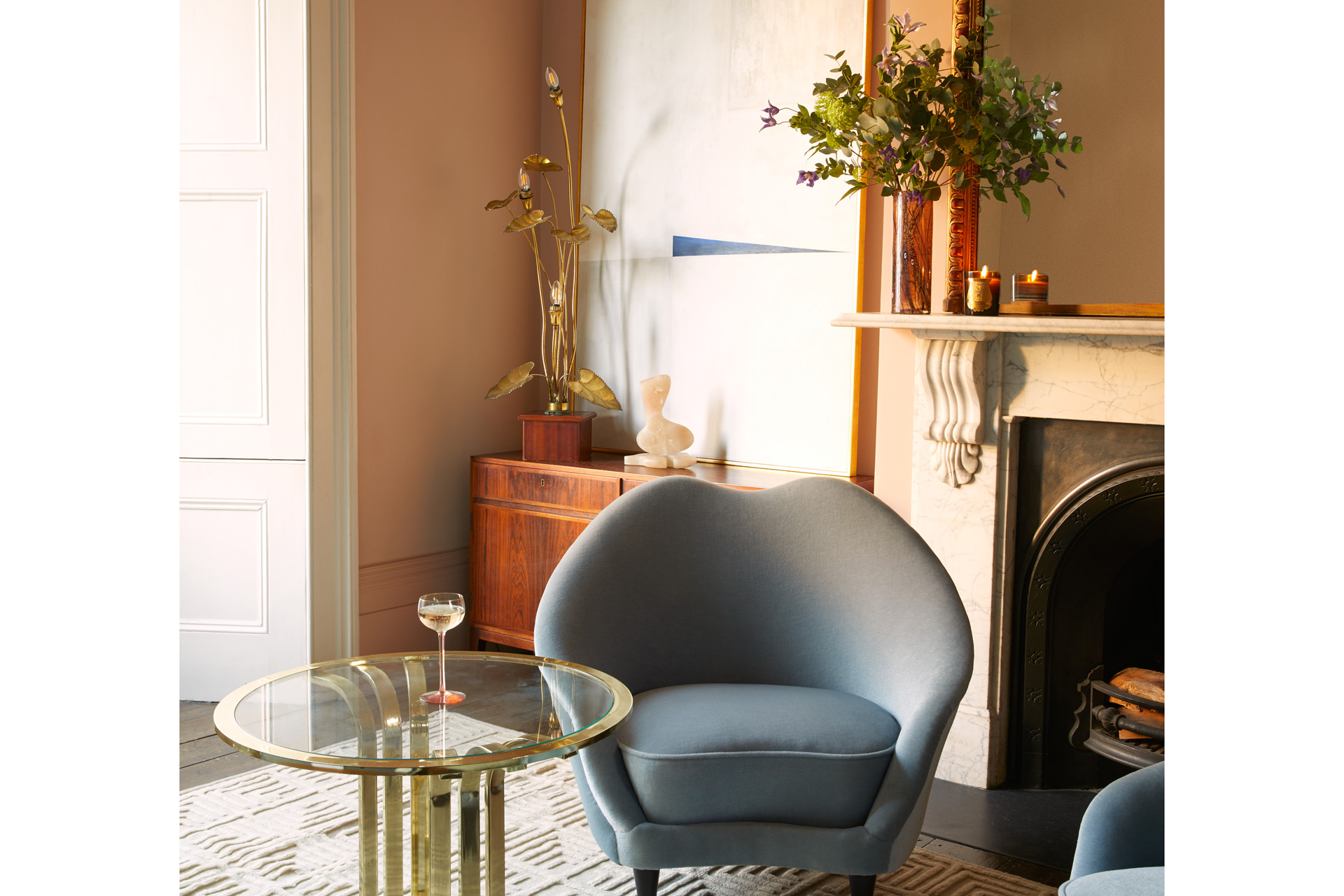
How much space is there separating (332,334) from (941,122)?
2.02m

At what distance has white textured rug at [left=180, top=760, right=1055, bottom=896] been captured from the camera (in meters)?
2.18

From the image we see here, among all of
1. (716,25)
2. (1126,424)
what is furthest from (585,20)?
(1126,424)

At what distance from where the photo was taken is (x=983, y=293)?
2664 mm

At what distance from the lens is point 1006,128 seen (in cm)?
263

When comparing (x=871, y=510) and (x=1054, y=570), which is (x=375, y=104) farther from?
(x=1054, y=570)

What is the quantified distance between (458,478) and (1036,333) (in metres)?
2.29

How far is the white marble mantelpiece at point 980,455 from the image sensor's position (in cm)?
267

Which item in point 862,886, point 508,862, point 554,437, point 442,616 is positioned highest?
point 554,437

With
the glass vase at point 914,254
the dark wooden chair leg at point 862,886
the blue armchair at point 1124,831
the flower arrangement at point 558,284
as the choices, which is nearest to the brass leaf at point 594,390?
the flower arrangement at point 558,284

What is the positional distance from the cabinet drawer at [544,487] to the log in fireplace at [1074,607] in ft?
4.36

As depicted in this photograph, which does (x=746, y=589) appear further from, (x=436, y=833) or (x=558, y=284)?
(x=558, y=284)

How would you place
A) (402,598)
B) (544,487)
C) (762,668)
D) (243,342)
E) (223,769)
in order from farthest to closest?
(402,598), (544,487), (243,342), (223,769), (762,668)

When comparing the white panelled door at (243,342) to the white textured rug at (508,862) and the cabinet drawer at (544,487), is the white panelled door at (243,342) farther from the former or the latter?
the white textured rug at (508,862)

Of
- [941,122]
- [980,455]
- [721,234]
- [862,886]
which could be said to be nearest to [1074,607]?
[980,455]
